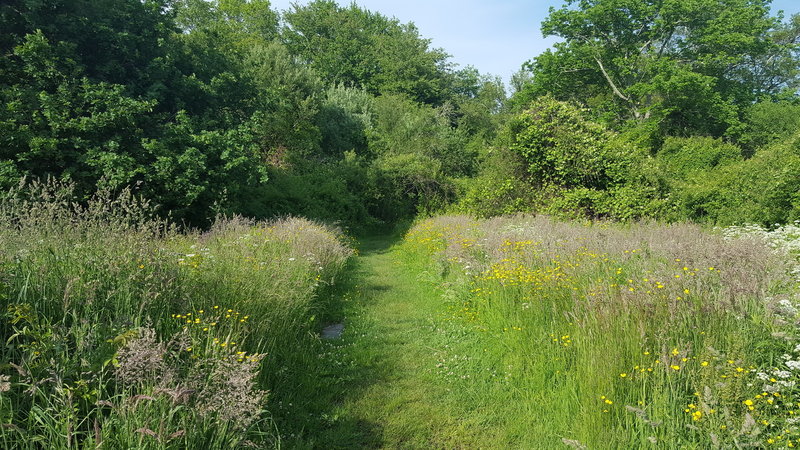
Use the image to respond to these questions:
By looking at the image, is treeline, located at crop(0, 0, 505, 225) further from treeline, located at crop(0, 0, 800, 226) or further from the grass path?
the grass path

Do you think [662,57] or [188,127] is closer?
[188,127]

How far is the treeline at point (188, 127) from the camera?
396 inches

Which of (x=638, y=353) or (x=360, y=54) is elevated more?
(x=360, y=54)

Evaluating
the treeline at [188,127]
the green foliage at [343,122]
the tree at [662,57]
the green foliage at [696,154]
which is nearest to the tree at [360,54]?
the green foliage at [343,122]

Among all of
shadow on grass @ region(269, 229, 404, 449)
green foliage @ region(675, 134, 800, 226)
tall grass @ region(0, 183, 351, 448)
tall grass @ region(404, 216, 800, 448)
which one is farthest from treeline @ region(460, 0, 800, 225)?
tall grass @ region(0, 183, 351, 448)

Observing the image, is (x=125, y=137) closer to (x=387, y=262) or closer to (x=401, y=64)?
(x=387, y=262)

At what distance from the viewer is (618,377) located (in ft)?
10.9

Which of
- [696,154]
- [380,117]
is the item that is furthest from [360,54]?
[696,154]

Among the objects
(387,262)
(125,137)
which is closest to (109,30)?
(125,137)

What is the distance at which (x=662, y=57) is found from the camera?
27.3 meters

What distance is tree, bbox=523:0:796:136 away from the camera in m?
25.5

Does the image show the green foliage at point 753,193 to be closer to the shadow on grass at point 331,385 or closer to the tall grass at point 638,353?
the tall grass at point 638,353

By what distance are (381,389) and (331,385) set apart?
58 centimetres

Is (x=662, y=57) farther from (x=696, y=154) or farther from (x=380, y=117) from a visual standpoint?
(x=380, y=117)
